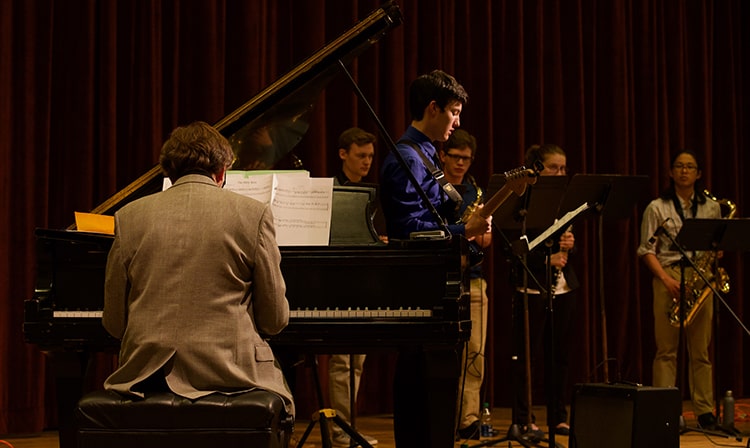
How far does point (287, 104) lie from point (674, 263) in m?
3.62

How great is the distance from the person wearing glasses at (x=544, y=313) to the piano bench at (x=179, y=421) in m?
2.90

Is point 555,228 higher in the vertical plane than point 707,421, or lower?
higher

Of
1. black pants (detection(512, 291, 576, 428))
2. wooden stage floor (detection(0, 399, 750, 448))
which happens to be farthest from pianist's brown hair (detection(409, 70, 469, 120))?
wooden stage floor (detection(0, 399, 750, 448))

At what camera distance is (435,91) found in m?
4.07

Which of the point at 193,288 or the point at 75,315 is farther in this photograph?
the point at 75,315

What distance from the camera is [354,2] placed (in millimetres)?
6977

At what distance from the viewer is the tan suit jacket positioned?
2.88 metres

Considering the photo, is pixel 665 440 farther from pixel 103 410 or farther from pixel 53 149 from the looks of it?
pixel 53 149

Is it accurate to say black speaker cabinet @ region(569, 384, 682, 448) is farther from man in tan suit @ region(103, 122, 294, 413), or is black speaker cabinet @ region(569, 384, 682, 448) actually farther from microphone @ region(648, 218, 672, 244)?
man in tan suit @ region(103, 122, 294, 413)

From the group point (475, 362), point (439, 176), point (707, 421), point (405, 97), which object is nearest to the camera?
point (439, 176)

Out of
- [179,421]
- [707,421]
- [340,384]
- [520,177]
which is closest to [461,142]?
[340,384]

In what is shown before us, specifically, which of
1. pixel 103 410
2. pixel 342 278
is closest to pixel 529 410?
pixel 342 278

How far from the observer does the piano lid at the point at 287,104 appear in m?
3.88

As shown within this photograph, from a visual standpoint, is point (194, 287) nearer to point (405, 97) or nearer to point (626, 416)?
point (626, 416)
